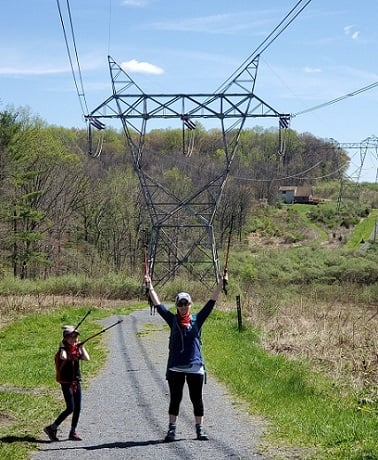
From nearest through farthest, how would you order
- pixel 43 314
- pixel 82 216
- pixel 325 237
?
pixel 43 314
pixel 82 216
pixel 325 237

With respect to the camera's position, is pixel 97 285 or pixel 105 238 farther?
pixel 105 238

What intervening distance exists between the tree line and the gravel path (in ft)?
88.8

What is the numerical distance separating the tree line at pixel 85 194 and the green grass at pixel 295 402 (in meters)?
25.8

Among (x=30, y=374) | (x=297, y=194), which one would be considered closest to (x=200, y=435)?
(x=30, y=374)

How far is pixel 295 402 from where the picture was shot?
11.8m

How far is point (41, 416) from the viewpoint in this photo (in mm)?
11156

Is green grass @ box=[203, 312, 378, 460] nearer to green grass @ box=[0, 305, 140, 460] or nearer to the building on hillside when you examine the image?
green grass @ box=[0, 305, 140, 460]

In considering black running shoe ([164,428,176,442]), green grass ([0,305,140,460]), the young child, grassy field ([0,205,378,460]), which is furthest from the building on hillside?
black running shoe ([164,428,176,442])

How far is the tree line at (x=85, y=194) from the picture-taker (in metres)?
53.1

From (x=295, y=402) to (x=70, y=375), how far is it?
4.08m

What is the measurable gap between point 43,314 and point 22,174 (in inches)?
923

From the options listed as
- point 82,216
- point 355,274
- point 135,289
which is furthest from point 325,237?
point 135,289

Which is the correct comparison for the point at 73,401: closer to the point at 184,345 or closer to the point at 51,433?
the point at 51,433

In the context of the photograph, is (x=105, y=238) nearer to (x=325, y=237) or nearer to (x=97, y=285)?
(x=97, y=285)
